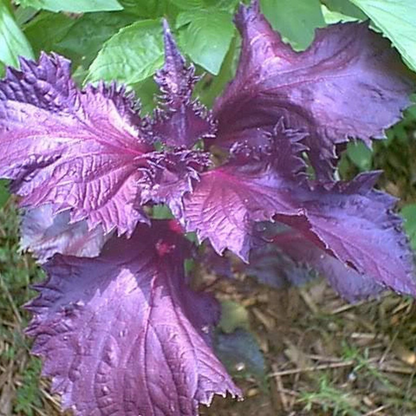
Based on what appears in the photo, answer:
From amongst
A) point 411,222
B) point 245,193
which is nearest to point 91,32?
point 245,193

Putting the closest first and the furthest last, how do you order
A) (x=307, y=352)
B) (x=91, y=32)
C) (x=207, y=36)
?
(x=207, y=36) → (x=91, y=32) → (x=307, y=352)

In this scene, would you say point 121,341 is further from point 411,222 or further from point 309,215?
point 411,222

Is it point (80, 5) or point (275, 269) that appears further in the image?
point (275, 269)

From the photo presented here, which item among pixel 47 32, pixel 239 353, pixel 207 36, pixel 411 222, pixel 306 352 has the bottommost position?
pixel 306 352

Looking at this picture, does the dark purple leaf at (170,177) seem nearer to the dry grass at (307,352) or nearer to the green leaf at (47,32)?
the green leaf at (47,32)

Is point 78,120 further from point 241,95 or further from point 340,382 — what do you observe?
point 340,382
